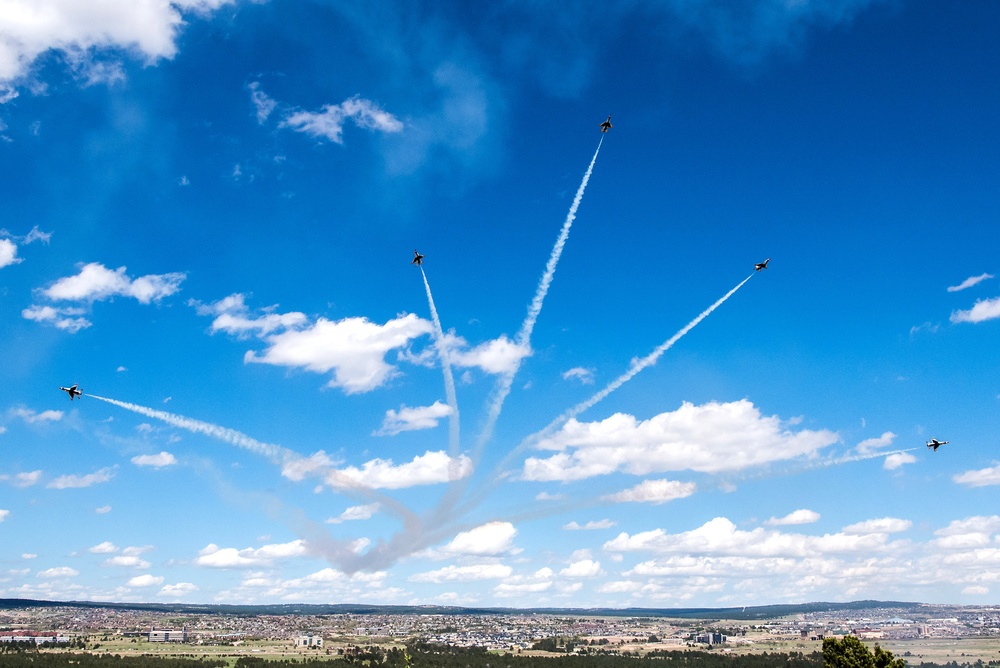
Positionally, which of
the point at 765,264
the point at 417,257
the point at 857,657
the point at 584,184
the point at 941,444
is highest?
the point at 584,184

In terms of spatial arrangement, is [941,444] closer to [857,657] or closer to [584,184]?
[857,657]

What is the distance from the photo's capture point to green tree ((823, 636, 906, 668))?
355ft

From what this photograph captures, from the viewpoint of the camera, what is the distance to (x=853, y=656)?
364ft

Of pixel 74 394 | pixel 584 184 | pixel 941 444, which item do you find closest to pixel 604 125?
pixel 584 184

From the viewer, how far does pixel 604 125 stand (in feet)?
342

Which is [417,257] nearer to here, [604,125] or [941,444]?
[604,125]

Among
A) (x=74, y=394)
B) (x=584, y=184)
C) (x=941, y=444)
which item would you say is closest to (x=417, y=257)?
(x=584, y=184)

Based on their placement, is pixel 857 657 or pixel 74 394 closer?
→ pixel 74 394

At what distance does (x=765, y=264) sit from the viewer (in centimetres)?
10450

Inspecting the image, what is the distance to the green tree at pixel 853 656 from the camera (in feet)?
355

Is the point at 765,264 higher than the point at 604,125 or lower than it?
lower

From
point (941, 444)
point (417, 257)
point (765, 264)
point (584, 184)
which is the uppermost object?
point (584, 184)

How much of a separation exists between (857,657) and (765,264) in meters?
58.3

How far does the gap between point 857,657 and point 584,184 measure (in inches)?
3092
